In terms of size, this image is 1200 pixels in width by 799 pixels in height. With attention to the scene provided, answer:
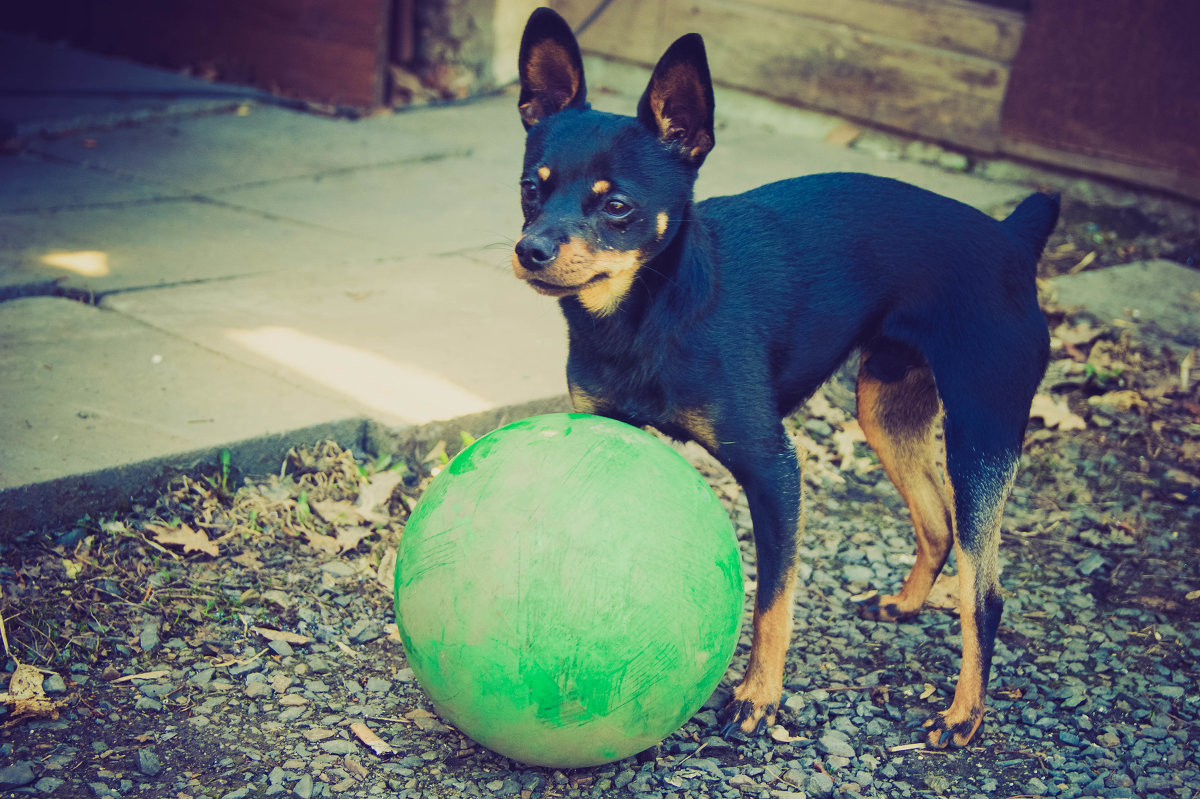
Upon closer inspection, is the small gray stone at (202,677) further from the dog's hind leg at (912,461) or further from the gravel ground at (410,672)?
the dog's hind leg at (912,461)

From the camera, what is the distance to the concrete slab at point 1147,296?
17.8 feet

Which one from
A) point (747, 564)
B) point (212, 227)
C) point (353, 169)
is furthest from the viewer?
point (353, 169)

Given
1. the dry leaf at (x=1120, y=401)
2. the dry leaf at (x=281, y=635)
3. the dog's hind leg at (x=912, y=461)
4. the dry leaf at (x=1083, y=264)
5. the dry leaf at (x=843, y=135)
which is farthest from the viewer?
the dry leaf at (x=843, y=135)

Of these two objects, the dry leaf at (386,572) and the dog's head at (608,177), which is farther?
the dry leaf at (386,572)

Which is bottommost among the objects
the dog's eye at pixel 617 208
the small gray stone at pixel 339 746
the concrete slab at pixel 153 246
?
the small gray stone at pixel 339 746

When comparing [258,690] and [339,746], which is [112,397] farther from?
[339,746]

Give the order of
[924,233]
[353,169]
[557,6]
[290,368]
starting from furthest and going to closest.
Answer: [557,6] → [353,169] → [290,368] → [924,233]

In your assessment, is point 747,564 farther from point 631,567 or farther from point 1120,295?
point 1120,295

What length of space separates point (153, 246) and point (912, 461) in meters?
3.48

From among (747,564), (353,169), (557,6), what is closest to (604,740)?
(747,564)

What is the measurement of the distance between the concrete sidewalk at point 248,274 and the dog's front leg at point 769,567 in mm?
1375

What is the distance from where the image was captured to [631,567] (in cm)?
243

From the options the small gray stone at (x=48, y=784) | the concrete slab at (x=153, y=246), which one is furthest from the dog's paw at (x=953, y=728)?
the concrete slab at (x=153, y=246)

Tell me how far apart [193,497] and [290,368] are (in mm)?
759
